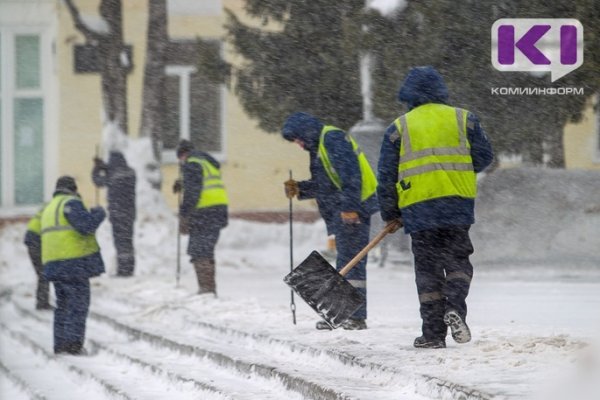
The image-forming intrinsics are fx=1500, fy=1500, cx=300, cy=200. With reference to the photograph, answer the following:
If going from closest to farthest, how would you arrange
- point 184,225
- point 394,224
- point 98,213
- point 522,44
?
point 394,224 < point 98,213 < point 184,225 < point 522,44

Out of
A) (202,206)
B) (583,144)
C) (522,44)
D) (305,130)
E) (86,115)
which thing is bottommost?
(202,206)

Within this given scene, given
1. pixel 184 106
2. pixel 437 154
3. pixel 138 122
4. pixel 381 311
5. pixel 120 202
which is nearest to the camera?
pixel 437 154

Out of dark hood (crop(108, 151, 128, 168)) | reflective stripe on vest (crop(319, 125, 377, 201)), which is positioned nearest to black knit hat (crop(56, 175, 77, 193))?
reflective stripe on vest (crop(319, 125, 377, 201))

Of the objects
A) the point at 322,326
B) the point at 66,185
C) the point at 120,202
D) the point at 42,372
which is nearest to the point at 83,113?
the point at 120,202

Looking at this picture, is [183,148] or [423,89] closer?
[423,89]

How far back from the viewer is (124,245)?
19.1m

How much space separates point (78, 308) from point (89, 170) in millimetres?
11917

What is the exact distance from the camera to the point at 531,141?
17.8 meters

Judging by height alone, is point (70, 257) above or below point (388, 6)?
below

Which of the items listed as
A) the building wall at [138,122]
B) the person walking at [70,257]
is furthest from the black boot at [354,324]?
the building wall at [138,122]

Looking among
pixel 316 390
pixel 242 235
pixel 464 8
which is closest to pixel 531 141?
pixel 464 8

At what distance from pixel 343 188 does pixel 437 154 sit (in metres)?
1.85

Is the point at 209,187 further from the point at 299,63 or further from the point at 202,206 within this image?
the point at 299,63

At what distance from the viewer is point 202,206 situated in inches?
563
